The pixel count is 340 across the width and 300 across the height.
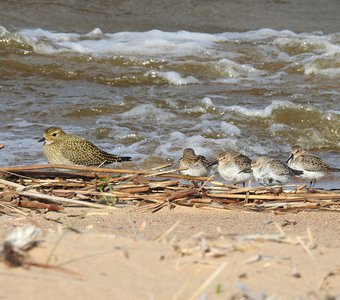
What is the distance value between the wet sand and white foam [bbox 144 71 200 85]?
4527mm

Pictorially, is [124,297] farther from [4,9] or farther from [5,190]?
[4,9]

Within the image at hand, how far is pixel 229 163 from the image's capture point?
9.01 metres

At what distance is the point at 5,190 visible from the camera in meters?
7.11

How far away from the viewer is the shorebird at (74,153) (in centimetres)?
921

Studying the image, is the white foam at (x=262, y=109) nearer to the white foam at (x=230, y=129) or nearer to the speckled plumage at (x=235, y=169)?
the white foam at (x=230, y=129)

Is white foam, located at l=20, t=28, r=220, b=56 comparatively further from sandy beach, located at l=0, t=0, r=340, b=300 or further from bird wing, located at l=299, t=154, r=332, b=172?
bird wing, located at l=299, t=154, r=332, b=172

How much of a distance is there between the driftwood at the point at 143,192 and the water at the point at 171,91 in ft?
9.71

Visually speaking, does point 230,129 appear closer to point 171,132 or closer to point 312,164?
point 171,132

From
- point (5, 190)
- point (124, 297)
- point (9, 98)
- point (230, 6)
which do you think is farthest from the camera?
point (230, 6)

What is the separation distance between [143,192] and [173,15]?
48.6ft

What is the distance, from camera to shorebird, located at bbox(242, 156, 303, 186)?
28.6ft

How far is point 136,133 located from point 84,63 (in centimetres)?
473

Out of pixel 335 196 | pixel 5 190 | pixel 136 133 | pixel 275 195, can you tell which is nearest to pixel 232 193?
pixel 275 195

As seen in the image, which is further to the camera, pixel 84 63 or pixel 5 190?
pixel 84 63
